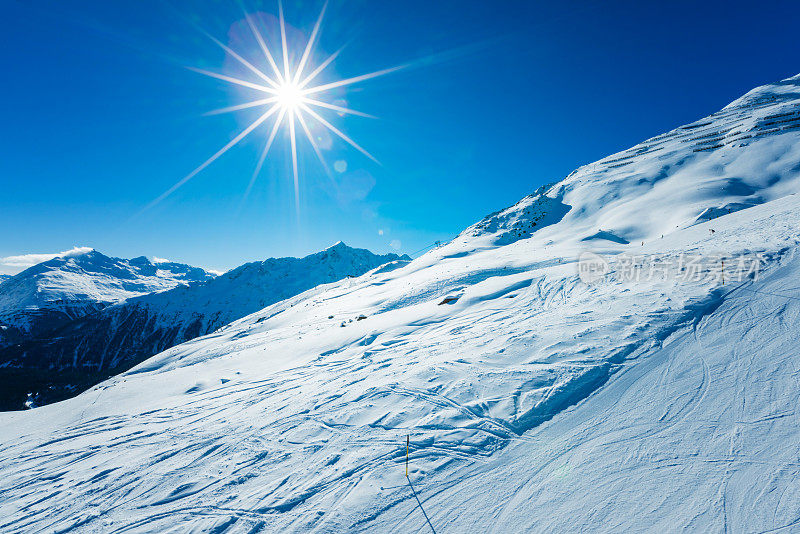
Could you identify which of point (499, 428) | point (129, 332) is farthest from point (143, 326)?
point (499, 428)

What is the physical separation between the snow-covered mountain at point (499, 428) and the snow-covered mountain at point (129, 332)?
109 meters

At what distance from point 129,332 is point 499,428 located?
21241 centimetres

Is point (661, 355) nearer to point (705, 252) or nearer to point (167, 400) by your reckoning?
point (705, 252)

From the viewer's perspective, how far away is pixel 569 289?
14.0 m

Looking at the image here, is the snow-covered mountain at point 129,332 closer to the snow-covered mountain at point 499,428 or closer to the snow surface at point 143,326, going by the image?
the snow surface at point 143,326

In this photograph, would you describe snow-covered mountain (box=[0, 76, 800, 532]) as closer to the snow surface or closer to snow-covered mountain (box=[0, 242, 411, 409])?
snow-covered mountain (box=[0, 242, 411, 409])

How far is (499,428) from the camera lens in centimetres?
573

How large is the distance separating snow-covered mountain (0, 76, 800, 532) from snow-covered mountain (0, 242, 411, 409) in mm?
109170

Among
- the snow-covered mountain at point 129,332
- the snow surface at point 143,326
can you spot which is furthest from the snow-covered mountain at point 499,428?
the snow surface at point 143,326

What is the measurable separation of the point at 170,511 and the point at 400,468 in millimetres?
4163

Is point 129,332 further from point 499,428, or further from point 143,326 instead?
point 499,428

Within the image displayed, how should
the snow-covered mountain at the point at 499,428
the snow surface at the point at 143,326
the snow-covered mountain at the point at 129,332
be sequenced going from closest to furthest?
the snow-covered mountain at the point at 499,428, the snow-covered mountain at the point at 129,332, the snow surface at the point at 143,326

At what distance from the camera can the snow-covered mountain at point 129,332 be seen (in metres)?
125

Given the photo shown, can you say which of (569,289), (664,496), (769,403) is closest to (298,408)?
(664,496)
